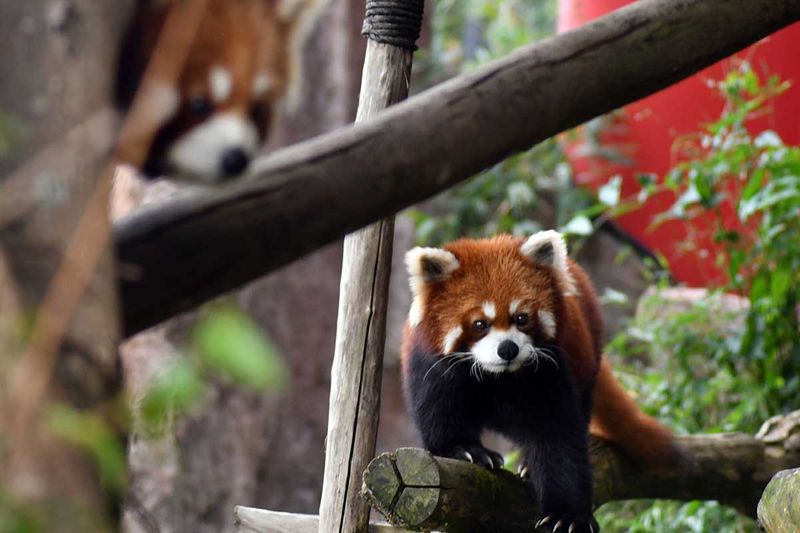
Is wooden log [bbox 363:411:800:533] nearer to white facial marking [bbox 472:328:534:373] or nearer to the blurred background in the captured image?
white facial marking [bbox 472:328:534:373]

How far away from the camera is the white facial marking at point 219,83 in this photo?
134cm

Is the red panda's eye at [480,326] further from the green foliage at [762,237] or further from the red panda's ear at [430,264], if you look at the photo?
the green foliage at [762,237]

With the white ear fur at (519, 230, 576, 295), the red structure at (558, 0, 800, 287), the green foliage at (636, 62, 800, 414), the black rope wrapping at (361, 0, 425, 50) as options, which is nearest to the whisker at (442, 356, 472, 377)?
the white ear fur at (519, 230, 576, 295)

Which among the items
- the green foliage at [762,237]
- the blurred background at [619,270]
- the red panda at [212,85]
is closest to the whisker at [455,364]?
the blurred background at [619,270]

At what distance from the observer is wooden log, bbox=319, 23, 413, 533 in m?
2.57

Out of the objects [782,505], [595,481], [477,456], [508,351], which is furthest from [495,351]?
[782,505]

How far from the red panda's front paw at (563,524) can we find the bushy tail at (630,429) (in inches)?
22.0

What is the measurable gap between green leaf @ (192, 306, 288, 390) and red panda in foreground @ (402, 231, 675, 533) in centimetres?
185

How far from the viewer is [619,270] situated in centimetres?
550

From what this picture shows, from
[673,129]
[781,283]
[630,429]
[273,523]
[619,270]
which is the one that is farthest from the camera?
[619,270]

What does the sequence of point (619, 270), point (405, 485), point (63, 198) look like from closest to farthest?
point (63, 198)
point (405, 485)
point (619, 270)

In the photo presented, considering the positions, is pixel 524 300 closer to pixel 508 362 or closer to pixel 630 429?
pixel 508 362

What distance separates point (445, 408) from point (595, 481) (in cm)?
59

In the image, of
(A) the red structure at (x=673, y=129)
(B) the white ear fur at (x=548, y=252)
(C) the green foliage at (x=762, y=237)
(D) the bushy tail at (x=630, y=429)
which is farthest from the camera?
(A) the red structure at (x=673, y=129)
